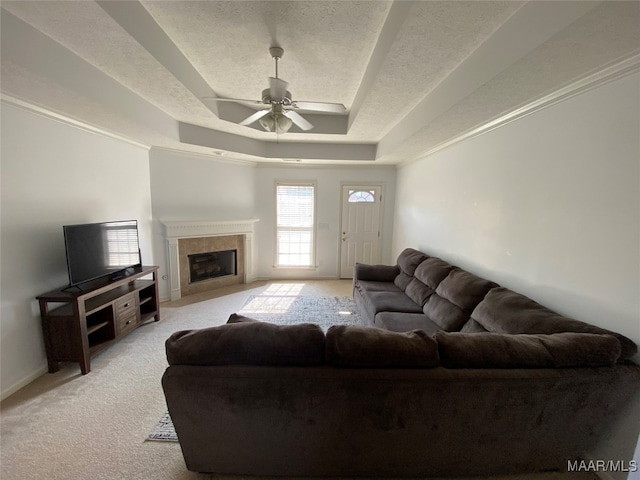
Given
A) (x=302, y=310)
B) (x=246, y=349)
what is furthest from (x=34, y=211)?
(x=302, y=310)

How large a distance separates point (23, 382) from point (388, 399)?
3021 millimetres

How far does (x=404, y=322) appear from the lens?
7.84 feet

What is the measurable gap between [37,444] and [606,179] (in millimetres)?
3958

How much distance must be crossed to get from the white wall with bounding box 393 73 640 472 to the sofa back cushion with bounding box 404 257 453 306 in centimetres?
31

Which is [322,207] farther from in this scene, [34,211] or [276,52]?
[34,211]

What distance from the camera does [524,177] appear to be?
211 cm

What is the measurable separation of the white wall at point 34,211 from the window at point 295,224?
2.94 meters

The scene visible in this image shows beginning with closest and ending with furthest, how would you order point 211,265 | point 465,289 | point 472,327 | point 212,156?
point 472,327 < point 465,289 < point 212,156 < point 211,265

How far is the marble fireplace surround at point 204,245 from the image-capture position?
4.09m

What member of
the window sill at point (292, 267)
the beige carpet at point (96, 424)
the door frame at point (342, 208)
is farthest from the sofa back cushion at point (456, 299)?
the window sill at point (292, 267)

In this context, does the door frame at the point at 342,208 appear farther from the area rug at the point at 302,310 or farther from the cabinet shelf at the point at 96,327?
the cabinet shelf at the point at 96,327

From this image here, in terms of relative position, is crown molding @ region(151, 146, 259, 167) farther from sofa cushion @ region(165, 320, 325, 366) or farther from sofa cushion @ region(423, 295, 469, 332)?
sofa cushion @ region(423, 295, 469, 332)

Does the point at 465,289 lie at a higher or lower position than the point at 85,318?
higher

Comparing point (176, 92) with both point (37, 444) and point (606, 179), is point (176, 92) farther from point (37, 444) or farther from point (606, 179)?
point (606, 179)
